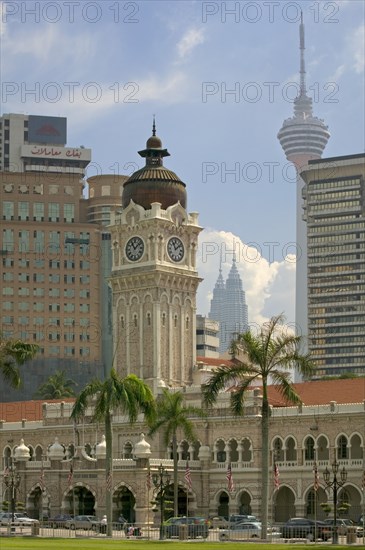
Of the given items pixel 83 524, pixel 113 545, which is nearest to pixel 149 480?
pixel 83 524

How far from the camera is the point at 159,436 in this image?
120m

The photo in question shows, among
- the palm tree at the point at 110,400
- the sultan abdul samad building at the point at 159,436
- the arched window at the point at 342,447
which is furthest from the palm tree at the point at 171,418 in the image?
the palm tree at the point at 110,400

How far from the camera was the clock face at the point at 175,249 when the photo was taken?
13200 cm

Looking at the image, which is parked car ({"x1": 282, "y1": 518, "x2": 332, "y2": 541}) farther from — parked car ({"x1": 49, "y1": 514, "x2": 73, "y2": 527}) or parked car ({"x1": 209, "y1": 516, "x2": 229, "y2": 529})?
parked car ({"x1": 49, "y1": 514, "x2": 73, "y2": 527})

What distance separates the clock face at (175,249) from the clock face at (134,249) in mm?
2646

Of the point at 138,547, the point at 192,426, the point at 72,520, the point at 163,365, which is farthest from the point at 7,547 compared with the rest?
the point at 163,365

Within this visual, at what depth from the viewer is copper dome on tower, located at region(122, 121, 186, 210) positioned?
13125 centimetres

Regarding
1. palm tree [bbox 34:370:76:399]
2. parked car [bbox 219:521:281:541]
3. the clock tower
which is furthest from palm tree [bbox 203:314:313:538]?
palm tree [bbox 34:370:76:399]

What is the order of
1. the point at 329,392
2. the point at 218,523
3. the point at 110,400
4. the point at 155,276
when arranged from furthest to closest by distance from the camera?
the point at 155,276 < the point at 329,392 < the point at 218,523 < the point at 110,400

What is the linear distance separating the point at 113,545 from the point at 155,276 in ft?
199

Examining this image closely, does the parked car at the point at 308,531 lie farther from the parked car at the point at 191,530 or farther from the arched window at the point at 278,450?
the arched window at the point at 278,450

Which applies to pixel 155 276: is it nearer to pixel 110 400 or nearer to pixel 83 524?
pixel 83 524

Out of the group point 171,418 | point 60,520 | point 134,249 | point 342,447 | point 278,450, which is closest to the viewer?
point 60,520

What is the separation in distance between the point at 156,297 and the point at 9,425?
18.1 metres
